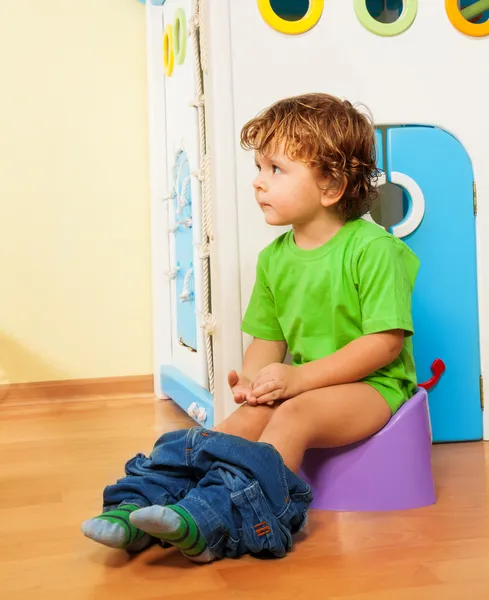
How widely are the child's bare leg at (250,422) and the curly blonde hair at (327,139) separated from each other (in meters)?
0.32

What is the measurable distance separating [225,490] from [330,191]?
48 cm

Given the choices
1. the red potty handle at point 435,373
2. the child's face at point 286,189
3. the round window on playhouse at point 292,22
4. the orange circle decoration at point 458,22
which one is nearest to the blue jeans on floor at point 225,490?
the child's face at point 286,189

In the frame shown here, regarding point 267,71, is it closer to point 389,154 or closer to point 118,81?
point 389,154

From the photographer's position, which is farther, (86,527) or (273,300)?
(273,300)

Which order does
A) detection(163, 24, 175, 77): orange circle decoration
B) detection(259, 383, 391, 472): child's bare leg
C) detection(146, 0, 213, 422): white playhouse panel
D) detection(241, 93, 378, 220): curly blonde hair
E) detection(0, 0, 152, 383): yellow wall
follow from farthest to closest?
detection(0, 0, 152, 383): yellow wall < detection(163, 24, 175, 77): orange circle decoration < detection(146, 0, 213, 422): white playhouse panel < detection(241, 93, 378, 220): curly blonde hair < detection(259, 383, 391, 472): child's bare leg

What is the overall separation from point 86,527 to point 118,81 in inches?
60.4

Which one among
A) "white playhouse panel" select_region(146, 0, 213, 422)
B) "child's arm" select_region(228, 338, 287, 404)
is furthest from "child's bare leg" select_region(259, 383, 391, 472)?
"white playhouse panel" select_region(146, 0, 213, 422)

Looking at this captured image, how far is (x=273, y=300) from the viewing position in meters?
1.24

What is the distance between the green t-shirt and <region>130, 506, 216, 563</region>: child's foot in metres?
0.37

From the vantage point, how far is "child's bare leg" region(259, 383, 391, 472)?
1003 millimetres

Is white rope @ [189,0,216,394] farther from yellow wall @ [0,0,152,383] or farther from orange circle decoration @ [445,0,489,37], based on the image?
yellow wall @ [0,0,152,383]

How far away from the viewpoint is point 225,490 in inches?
34.9

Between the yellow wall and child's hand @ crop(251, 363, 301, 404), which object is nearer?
child's hand @ crop(251, 363, 301, 404)

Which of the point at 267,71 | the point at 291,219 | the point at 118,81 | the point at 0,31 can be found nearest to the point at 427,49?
the point at 267,71
